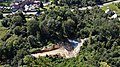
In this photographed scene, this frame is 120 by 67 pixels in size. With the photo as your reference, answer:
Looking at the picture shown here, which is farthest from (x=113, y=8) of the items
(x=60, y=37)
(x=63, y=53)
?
(x=63, y=53)

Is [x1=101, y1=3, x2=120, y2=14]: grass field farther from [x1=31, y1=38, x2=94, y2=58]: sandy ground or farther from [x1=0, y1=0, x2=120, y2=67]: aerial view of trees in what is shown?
[x1=31, y1=38, x2=94, y2=58]: sandy ground

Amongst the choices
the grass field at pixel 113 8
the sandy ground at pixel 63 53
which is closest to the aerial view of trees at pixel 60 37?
the sandy ground at pixel 63 53

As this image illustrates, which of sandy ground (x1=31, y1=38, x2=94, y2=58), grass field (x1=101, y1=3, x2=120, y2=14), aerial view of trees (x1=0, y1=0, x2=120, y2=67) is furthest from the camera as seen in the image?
grass field (x1=101, y1=3, x2=120, y2=14)

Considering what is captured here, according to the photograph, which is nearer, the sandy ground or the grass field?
the sandy ground

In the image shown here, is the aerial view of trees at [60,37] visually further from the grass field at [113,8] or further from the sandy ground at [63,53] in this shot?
the grass field at [113,8]

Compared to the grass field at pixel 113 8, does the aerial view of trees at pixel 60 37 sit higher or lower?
higher

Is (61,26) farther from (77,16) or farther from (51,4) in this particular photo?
(51,4)

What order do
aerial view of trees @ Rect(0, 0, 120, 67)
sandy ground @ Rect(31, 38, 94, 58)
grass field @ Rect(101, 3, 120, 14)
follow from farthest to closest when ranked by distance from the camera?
1. grass field @ Rect(101, 3, 120, 14)
2. sandy ground @ Rect(31, 38, 94, 58)
3. aerial view of trees @ Rect(0, 0, 120, 67)

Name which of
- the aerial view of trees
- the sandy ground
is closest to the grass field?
the aerial view of trees

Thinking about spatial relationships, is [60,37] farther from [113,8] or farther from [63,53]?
[113,8]
